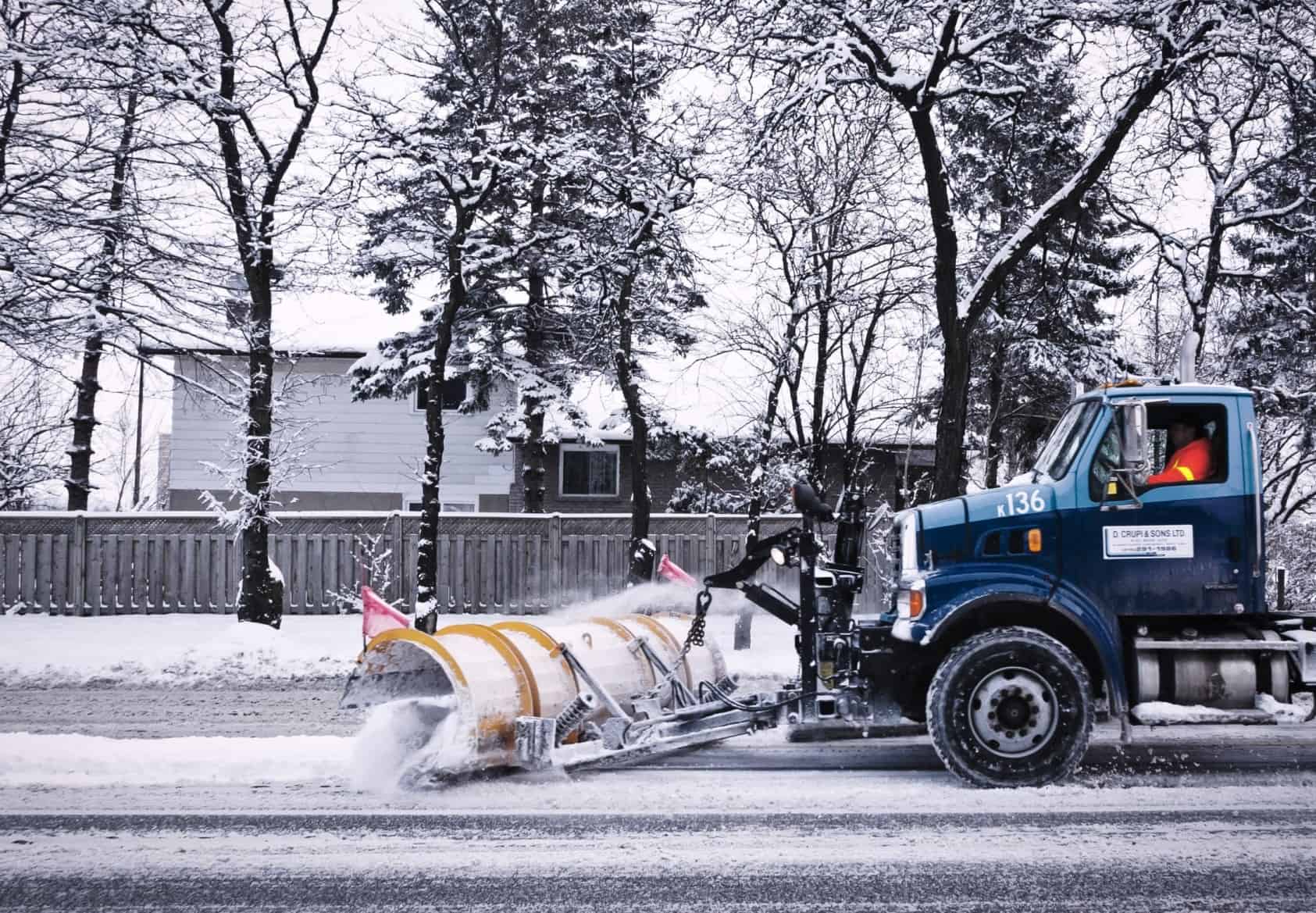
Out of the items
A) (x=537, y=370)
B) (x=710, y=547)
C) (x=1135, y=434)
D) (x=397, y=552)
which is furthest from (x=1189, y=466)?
(x=537, y=370)

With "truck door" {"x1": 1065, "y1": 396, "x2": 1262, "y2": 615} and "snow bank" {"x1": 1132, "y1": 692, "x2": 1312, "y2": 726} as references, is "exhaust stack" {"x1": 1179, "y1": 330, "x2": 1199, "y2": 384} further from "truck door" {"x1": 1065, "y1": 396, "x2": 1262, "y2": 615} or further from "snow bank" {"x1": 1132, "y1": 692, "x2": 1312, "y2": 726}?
"snow bank" {"x1": 1132, "y1": 692, "x2": 1312, "y2": 726}

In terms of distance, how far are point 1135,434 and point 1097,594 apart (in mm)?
1142

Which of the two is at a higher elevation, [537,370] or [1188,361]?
[537,370]

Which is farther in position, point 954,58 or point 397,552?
point 397,552

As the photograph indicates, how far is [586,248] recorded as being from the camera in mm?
15094

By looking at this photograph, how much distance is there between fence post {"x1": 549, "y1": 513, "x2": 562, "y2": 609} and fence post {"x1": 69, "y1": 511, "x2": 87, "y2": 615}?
7.71 meters

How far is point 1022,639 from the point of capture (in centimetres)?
649

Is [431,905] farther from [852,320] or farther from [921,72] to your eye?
[852,320]

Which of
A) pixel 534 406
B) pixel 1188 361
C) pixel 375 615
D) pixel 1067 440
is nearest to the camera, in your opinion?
pixel 1067 440

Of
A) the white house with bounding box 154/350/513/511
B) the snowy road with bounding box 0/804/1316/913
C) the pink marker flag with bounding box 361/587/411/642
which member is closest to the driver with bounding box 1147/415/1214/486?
the snowy road with bounding box 0/804/1316/913

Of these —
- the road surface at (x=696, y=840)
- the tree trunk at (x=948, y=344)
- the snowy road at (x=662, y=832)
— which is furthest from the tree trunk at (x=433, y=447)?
the road surface at (x=696, y=840)

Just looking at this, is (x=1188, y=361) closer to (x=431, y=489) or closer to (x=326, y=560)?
(x=431, y=489)

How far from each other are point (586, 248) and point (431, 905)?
1168 centimetres

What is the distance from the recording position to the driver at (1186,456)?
681 centimetres
